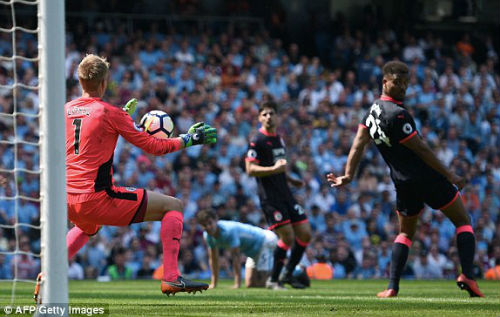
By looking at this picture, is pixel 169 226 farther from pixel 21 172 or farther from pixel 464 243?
pixel 21 172

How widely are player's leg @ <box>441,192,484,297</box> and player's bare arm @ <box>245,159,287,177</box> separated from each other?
3113mm

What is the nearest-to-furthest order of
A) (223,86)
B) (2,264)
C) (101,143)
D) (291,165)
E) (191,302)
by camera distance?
(101,143), (191,302), (2,264), (291,165), (223,86)

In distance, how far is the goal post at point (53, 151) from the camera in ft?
17.1

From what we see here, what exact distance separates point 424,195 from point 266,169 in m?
3.32

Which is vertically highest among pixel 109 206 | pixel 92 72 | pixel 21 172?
pixel 21 172

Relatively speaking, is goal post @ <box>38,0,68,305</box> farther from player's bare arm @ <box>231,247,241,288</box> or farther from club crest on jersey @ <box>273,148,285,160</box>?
player's bare arm @ <box>231,247,241,288</box>

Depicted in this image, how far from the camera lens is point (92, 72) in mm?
6996

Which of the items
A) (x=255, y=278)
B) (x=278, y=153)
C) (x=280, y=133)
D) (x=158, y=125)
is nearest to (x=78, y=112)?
(x=158, y=125)

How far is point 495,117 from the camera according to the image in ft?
75.6

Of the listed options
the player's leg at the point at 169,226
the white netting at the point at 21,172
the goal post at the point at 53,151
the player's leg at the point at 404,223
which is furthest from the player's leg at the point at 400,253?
the white netting at the point at 21,172

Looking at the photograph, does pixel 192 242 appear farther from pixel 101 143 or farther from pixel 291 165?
pixel 101 143

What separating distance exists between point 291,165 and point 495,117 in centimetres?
650

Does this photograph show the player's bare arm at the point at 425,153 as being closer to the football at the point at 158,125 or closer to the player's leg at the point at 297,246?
the football at the point at 158,125

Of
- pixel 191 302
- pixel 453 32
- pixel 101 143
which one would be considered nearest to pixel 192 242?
pixel 191 302
